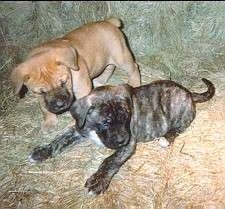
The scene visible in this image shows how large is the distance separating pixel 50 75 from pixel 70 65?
233 mm

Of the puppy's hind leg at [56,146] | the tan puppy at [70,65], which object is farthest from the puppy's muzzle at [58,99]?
the puppy's hind leg at [56,146]

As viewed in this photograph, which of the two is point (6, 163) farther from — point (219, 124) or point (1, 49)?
point (219, 124)

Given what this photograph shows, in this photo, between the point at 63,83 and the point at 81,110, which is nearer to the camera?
the point at 81,110

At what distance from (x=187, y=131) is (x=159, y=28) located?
1939 mm

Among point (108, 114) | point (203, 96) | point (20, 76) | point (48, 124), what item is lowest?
point (48, 124)

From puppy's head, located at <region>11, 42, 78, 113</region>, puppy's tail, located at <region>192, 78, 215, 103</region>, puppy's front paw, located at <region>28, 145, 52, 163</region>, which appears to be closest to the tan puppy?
puppy's head, located at <region>11, 42, 78, 113</region>

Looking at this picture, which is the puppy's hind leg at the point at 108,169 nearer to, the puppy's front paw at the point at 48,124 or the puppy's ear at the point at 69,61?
the puppy's ear at the point at 69,61

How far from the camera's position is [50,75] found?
4980 millimetres

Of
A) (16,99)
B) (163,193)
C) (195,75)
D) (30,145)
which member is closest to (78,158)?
(30,145)

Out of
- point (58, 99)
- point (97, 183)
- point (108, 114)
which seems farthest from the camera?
point (58, 99)

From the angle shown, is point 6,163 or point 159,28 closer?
point 6,163

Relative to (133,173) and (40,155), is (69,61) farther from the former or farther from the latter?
(133,173)

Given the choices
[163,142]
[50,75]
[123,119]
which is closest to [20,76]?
[50,75]

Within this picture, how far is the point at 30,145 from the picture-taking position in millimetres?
5648
